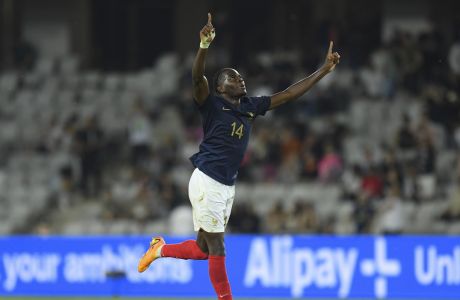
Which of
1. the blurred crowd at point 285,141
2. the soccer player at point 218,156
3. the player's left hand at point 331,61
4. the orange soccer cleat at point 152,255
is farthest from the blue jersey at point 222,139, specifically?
the blurred crowd at point 285,141

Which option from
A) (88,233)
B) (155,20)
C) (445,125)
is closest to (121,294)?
(88,233)

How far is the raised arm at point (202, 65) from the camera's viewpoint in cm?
994

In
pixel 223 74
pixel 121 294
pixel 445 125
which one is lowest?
pixel 121 294

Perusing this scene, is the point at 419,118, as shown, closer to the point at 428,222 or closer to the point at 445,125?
the point at 445,125

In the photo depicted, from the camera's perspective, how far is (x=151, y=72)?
82.3ft

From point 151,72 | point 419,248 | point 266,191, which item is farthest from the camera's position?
point 151,72

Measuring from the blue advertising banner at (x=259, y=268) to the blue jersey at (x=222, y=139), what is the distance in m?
6.66

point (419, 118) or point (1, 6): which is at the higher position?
point (1, 6)

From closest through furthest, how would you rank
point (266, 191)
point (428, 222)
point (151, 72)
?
point (428, 222) → point (266, 191) → point (151, 72)

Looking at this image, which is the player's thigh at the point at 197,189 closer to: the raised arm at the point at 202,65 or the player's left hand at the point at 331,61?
the raised arm at the point at 202,65

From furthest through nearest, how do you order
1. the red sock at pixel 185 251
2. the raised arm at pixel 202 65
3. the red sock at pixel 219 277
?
the red sock at pixel 185 251
the red sock at pixel 219 277
the raised arm at pixel 202 65

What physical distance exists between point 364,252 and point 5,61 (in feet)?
37.8

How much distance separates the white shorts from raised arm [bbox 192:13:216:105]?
701 millimetres

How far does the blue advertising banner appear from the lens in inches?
697
